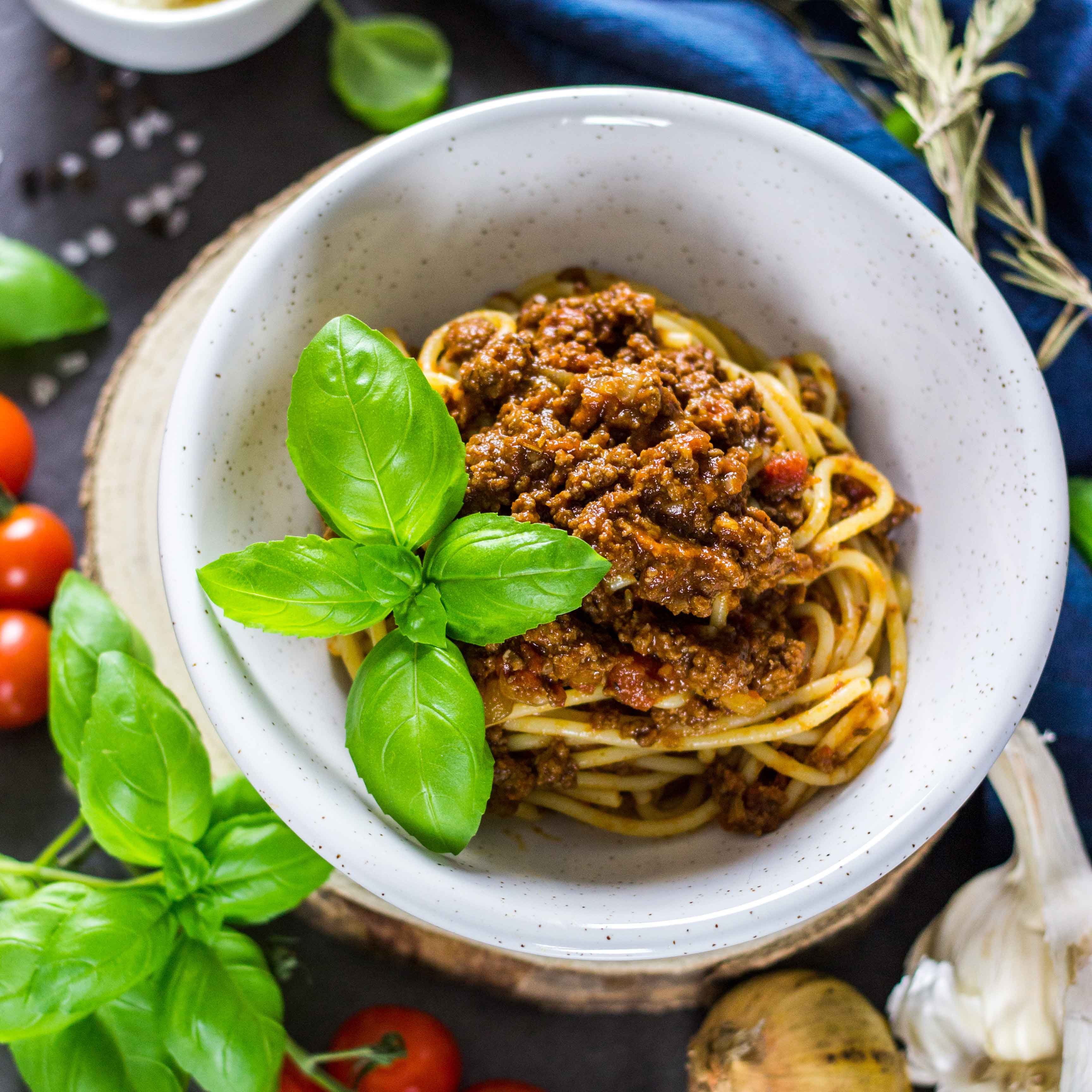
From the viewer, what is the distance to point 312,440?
294cm

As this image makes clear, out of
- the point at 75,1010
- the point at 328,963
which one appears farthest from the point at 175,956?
the point at 328,963

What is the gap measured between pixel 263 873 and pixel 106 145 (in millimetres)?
3697

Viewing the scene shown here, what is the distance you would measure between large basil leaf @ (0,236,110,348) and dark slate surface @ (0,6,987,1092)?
161mm

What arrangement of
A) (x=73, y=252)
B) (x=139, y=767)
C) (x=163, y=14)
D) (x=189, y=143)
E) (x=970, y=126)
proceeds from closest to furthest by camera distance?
(x=139, y=767) < (x=970, y=126) < (x=163, y=14) < (x=73, y=252) < (x=189, y=143)

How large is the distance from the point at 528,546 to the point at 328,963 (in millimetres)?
2500

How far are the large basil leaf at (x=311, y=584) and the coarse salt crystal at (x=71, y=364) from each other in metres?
2.59

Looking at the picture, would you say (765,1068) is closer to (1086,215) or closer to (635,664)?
(635,664)

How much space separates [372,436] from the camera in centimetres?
291

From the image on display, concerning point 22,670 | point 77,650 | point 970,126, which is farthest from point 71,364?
point 970,126

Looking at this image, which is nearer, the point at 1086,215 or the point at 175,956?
the point at 175,956

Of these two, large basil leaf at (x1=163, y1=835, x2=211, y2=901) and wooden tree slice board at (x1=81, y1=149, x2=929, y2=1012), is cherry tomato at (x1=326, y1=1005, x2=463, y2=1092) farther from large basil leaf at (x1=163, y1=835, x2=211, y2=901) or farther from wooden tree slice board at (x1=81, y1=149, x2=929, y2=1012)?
large basil leaf at (x1=163, y1=835, x2=211, y2=901)

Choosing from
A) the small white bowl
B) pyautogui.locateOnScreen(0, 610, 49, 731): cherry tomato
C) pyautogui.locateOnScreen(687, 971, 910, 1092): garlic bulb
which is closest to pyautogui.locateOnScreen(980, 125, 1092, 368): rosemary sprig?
pyautogui.locateOnScreen(687, 971, 910, 1092): garlic bulb

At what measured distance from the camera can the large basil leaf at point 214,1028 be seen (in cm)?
330

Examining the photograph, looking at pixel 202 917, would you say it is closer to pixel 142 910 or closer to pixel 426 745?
pixel 142 910
